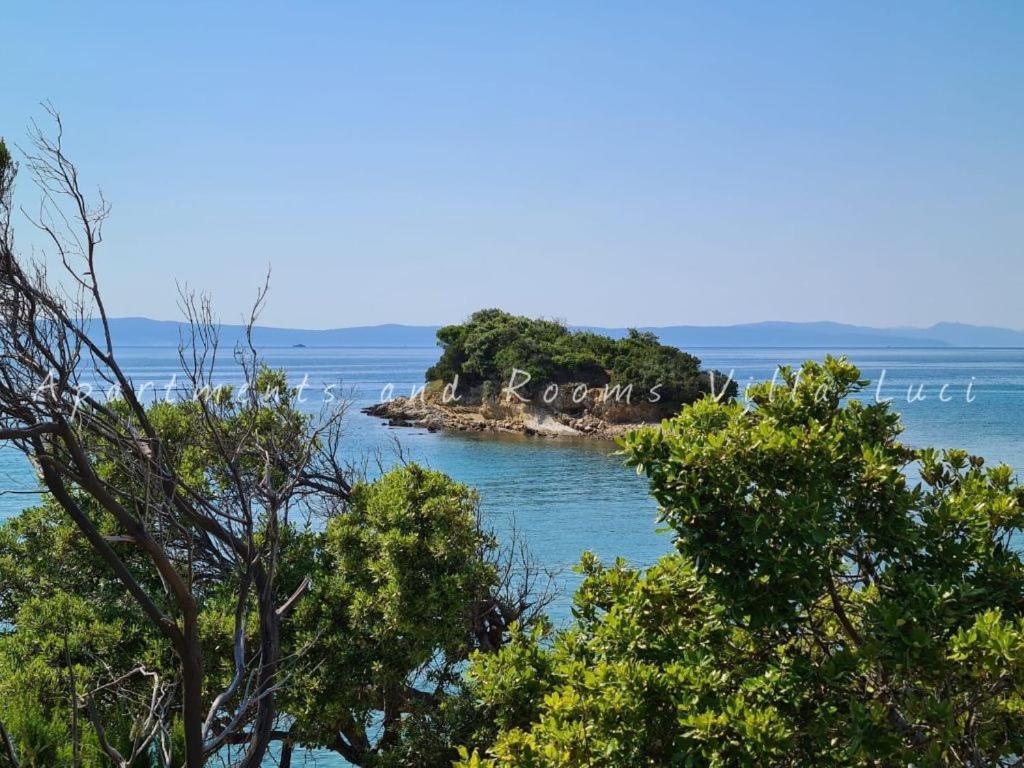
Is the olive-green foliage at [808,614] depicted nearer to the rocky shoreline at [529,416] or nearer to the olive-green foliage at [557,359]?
the rocky shoreline at [529,416]

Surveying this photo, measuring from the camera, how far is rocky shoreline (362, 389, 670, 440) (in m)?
55.0

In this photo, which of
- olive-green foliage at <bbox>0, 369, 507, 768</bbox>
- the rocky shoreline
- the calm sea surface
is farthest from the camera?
the rocky shoreline

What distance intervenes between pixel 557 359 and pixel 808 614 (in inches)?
2122

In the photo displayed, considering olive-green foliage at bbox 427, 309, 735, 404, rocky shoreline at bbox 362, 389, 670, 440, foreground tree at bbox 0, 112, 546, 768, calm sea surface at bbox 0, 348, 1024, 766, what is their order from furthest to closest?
olive-green foliage at bbox 427, 309, 735, 404
rocky shoreline at bbox 362, 389, 670, 440
calm sea surface at bbox 0, 348, 1024, 766
foreground tree at bbox 0, 112, 546, 768

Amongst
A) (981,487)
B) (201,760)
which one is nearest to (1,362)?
(201,760)

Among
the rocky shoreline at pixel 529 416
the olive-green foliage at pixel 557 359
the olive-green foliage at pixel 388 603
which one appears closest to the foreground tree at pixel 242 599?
the olive-green foliage at pixel 388 603

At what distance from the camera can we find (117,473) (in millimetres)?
9633

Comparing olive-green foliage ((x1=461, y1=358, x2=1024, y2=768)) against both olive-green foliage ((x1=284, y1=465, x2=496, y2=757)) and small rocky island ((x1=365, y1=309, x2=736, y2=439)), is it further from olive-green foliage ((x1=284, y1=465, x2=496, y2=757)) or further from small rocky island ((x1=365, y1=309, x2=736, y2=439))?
A: small rocky island ((x1=365, y1=309, x2=736, y2=439))

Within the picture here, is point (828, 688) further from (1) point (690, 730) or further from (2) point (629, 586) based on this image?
(2) point (629, 586)

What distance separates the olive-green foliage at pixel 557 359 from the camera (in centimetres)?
5525

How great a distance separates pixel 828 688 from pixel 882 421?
1552 millimetres

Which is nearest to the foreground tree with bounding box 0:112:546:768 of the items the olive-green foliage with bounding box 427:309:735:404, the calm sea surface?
the calm sea surface

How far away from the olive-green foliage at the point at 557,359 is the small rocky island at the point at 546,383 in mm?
66

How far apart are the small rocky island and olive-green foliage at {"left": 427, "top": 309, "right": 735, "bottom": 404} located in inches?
2.6
